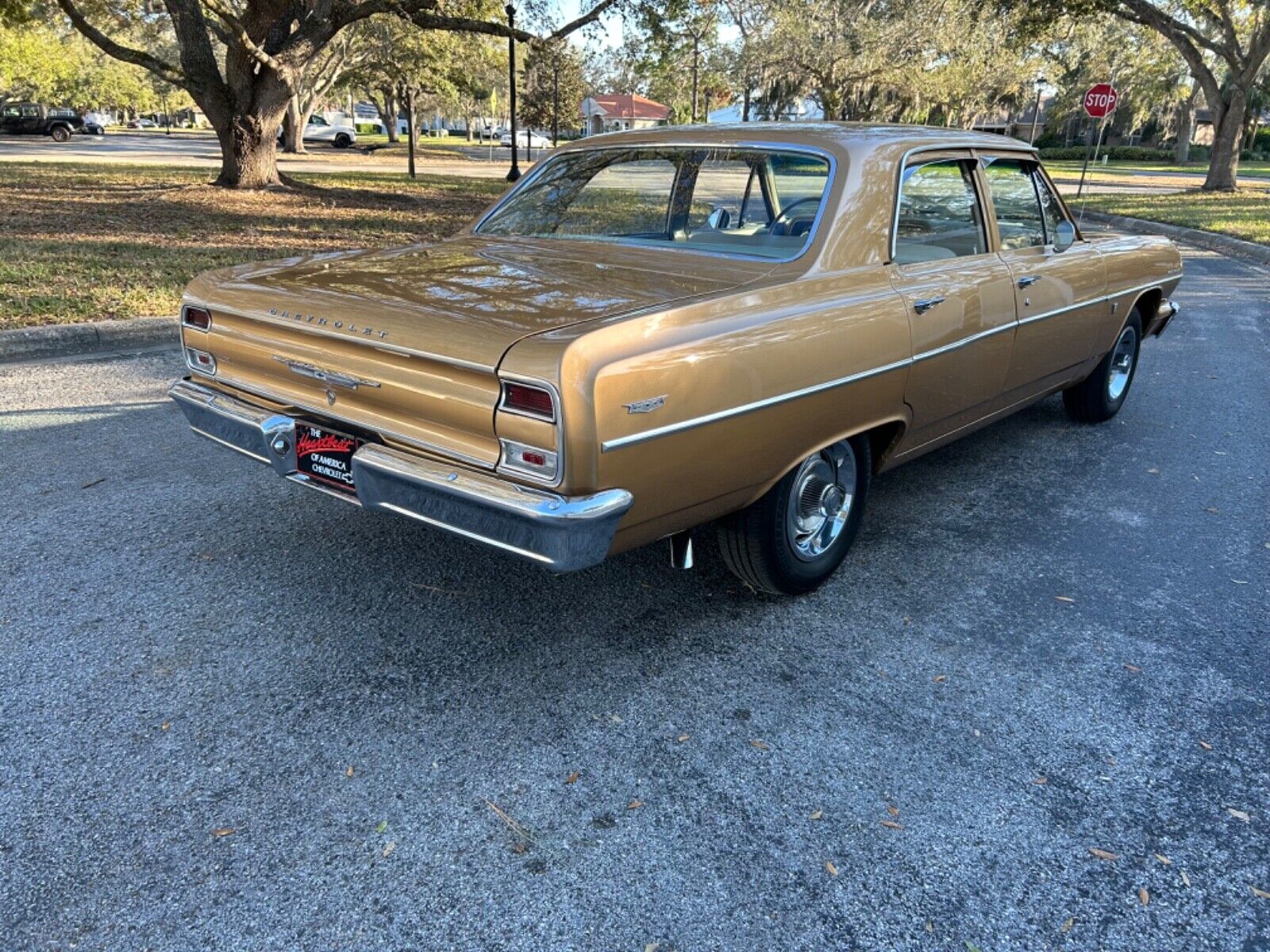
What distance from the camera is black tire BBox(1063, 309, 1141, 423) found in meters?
5.40

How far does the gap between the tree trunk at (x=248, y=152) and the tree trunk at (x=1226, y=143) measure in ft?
70.3

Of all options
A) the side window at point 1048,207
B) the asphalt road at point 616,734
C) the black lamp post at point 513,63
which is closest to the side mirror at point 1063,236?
the side window at point 1048,207

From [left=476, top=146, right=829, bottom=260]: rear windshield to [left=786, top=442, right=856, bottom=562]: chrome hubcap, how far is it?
29.2 inches

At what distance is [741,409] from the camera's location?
2.72m

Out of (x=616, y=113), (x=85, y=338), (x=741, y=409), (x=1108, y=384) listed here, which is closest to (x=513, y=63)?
(x=85, y=338)

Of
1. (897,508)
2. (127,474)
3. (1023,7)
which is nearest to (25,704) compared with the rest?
(127,474)

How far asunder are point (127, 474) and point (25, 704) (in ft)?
6.28

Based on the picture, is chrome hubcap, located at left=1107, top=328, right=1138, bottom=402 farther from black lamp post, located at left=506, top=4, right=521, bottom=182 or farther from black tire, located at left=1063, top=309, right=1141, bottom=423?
black lamp post, located at left=506, top=4, right=521, bottom=182

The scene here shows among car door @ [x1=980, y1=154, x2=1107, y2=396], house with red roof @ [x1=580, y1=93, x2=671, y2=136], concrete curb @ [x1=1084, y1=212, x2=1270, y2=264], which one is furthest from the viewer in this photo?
house with red roof @ [x1=580, y1=93, x2=671, y2=136]

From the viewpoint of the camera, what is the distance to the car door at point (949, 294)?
3439 millimetres

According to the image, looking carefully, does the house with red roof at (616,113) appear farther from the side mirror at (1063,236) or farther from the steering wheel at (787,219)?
the steering wheel at (787,219)

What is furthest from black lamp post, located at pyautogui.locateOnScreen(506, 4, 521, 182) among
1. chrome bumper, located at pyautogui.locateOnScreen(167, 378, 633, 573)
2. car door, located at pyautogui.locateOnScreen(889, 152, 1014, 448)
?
chrome bumper, located at pyautogui.locateOnScreen(167, 378, 633, 573)

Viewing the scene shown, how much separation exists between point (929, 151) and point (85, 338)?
5991 millimetres

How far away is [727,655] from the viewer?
3.08m
